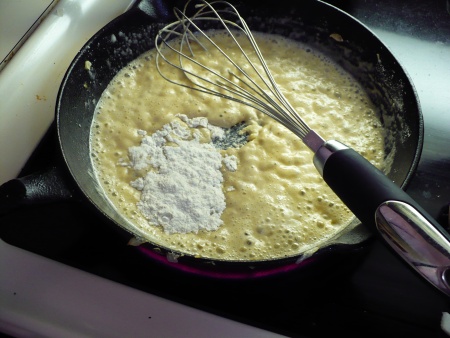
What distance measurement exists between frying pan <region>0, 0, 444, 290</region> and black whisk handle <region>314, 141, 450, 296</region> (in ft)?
0.17

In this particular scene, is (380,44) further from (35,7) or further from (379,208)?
(35,7)

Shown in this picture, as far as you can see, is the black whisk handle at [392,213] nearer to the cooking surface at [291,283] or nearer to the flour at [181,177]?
the cooking surface at [291,283]

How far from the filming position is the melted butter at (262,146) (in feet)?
2.44

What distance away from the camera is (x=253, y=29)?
99 cm

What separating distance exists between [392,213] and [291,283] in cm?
20

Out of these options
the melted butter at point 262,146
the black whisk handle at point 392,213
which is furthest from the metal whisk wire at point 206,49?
the black whisk handle at point 392,213

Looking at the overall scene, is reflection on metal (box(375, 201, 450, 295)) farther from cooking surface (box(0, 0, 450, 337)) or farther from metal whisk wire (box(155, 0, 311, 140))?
metal whisk wire (box(155, 0, 311, 140))

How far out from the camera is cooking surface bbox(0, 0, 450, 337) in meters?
0.69

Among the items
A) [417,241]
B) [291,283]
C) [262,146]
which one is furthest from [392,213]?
[262,146]

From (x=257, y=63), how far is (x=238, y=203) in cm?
30

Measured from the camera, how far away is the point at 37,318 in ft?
2.22

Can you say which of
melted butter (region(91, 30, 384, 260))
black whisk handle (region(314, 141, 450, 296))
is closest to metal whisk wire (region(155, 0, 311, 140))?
melted butter (region(91, 30, 384, 260))

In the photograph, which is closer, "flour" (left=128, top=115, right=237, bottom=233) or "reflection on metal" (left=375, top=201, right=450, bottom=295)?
"reflection on metal" (left=375, top=201, right=450, bottom=295)

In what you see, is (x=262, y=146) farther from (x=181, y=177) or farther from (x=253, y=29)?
(x=253, y=29)
